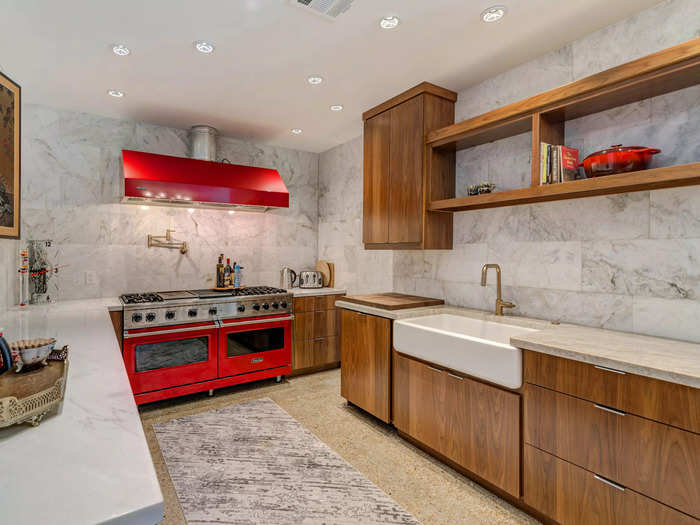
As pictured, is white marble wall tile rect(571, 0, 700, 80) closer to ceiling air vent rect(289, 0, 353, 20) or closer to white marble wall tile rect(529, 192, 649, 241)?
white marble wall tile rect(529, 192, 649, 241)

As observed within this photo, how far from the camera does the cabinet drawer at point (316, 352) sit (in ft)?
12.9

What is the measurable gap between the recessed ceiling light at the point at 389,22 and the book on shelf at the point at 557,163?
1070mm

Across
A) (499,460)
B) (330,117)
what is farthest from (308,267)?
(499,460)

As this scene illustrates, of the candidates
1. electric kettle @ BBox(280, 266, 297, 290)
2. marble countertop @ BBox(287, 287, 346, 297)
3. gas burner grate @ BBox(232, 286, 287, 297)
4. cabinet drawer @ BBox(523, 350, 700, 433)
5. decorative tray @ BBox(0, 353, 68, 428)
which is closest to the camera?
decorative tray @ BBox(0, 353, 68, 428)

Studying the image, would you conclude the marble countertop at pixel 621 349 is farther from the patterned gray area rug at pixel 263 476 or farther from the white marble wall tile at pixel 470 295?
the patterned gray area rug at pixel 263 476

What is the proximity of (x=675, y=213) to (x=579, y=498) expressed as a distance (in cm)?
145

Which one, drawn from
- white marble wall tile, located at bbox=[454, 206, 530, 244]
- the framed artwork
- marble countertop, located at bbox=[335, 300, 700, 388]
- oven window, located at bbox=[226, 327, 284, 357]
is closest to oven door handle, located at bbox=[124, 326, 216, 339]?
oven window, located at bbox=[226, 327, 284, 357]

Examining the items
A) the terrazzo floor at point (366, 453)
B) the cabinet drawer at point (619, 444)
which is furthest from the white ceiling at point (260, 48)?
the terrazzo floor at point (366, 453)

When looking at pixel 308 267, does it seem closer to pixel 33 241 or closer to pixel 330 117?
pixel 330 117

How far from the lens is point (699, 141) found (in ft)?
5.78

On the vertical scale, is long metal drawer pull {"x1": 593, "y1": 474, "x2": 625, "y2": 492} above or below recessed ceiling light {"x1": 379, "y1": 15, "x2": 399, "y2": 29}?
below

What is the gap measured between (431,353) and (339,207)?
97.4 inches

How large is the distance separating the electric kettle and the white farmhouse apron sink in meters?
2.03

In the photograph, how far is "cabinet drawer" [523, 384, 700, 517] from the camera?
134 cm
